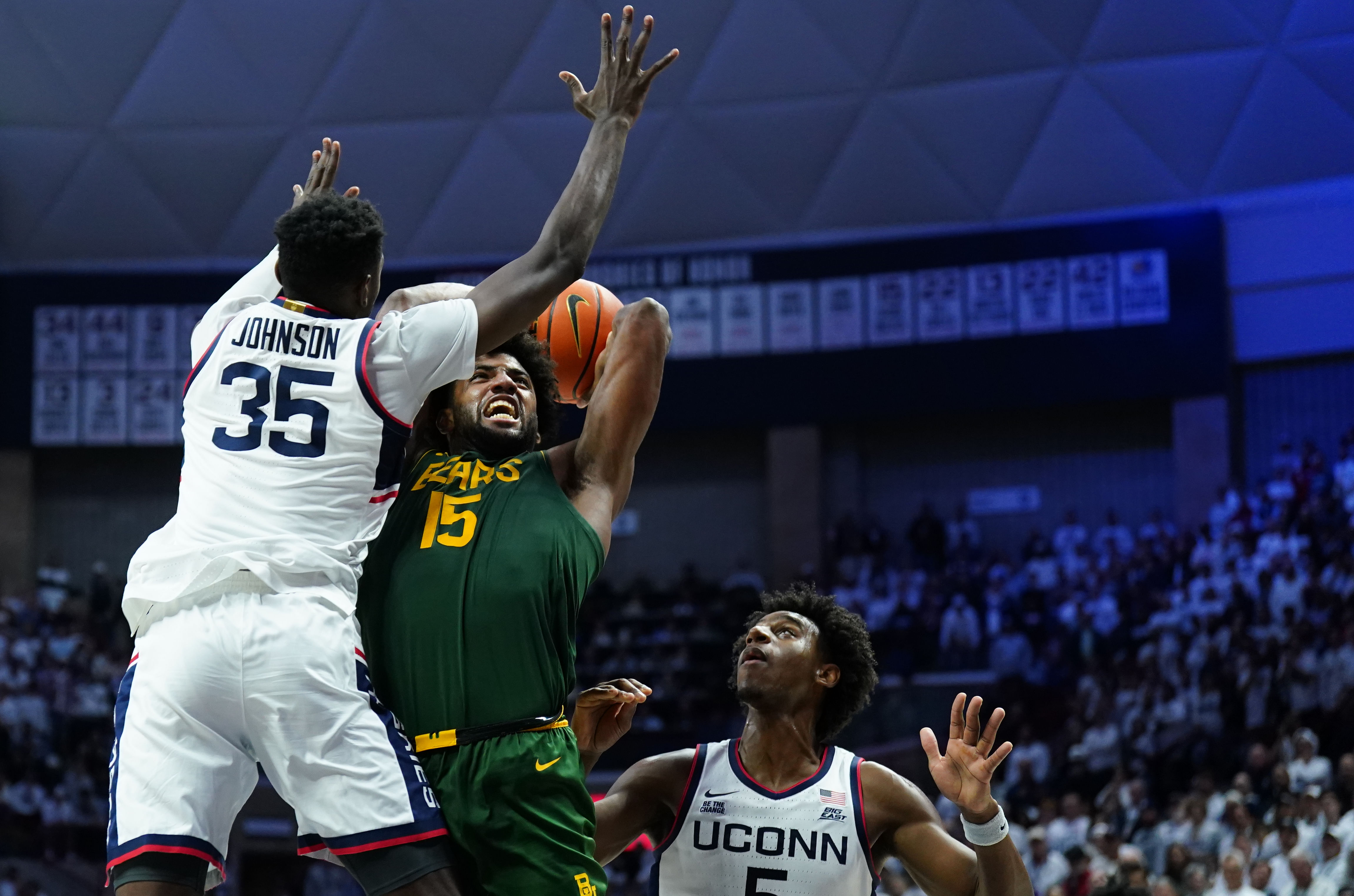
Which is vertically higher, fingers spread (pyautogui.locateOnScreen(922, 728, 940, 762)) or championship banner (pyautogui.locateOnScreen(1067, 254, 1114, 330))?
championship banner (pyautogui.locateOnScreen(1067, 254, 1114, 330))

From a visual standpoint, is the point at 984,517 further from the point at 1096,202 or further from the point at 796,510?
the point at 1096,202

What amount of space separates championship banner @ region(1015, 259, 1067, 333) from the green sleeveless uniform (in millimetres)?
18478

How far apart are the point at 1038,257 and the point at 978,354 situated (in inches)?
66.0

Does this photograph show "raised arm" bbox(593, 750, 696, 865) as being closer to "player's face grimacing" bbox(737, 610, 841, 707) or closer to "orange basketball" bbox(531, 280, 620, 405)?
"player's face grimacing" bbox(737, 610, 841, 707)

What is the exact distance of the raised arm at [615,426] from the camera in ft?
13.3

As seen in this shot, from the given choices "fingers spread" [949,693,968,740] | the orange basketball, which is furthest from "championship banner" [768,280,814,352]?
"fingers spread" [949,693,968,740]

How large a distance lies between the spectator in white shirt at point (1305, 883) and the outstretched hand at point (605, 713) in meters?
7.68

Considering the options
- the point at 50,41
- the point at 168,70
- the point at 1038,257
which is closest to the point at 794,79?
the point at 1038,257

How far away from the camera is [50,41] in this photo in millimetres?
23016

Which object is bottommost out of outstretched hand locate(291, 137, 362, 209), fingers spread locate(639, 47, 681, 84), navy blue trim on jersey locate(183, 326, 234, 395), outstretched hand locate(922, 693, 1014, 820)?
outstretched hand locate(922, 693, 1014, 820)

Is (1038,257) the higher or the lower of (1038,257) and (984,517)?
the higher

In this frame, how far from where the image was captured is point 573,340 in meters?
4.93

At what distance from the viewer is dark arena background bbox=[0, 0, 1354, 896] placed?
19.9m

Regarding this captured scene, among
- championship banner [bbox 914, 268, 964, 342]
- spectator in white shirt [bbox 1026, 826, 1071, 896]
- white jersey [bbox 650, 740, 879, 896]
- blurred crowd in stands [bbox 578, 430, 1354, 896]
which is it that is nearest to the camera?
white jersey [bbox 650, 740, 879, 896]
